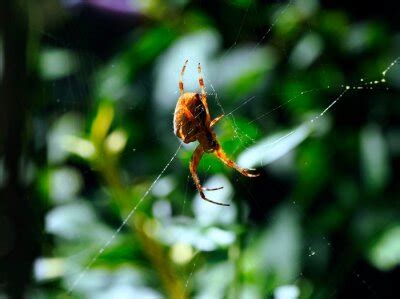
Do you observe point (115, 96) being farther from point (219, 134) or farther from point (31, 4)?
point (31, 4)

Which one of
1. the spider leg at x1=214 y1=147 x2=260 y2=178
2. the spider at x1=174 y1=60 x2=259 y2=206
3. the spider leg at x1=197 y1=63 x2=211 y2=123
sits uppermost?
the spider leg at x1=197 y1=63 x2=211 y2=123

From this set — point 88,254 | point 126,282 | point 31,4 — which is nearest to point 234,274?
point 126,282

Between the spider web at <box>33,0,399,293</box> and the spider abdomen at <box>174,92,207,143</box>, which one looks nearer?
the spider web at <box>33,0,399,293</box>

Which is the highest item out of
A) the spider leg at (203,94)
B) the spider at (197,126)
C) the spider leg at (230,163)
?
the spider leg at (203,94)

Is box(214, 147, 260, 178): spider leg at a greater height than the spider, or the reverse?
the spider

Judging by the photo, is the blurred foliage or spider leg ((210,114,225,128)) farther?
spider leg ((210,114,225,128))

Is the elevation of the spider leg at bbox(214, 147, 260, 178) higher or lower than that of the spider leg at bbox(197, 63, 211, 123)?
lower

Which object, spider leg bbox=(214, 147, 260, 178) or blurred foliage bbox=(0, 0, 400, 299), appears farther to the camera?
spider leg bbox=(214, 147, 260, 178)
